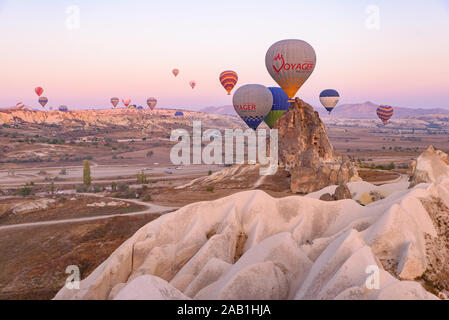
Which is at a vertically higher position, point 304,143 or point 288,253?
point 304,143

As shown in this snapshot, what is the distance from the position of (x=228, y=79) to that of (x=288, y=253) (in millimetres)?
96540

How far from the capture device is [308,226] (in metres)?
22.2

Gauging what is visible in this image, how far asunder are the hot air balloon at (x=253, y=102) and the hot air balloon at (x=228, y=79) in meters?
36.2

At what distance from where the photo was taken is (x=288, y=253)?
57.2 feet

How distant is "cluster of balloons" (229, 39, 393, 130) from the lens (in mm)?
66688

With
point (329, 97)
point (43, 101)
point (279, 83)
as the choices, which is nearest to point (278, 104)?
point (279, 83)

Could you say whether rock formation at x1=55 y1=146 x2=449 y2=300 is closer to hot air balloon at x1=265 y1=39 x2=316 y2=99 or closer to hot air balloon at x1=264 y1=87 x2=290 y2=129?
hot air balloon at x1=265 y1=39 x2=316 y2=99

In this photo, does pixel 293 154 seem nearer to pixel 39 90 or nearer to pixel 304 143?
pixel 304 143

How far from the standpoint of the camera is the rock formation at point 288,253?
13.7 m

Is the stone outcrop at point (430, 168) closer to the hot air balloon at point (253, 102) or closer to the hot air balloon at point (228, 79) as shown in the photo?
the hot air balloon at point (253, 102)

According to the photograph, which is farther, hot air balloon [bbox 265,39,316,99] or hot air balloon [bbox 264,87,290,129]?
hot air balloon [bbox 264,87,290,129]

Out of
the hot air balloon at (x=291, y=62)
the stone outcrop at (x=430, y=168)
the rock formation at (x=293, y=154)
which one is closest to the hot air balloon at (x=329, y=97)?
the hot air balloon at (x=291, y=62)

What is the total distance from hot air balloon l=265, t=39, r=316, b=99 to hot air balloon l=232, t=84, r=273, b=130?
4698mm

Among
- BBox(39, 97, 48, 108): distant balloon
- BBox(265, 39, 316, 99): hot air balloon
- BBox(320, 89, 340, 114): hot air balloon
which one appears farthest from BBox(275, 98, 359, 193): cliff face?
BBox(39, 97, 48, 108): distant balloon
